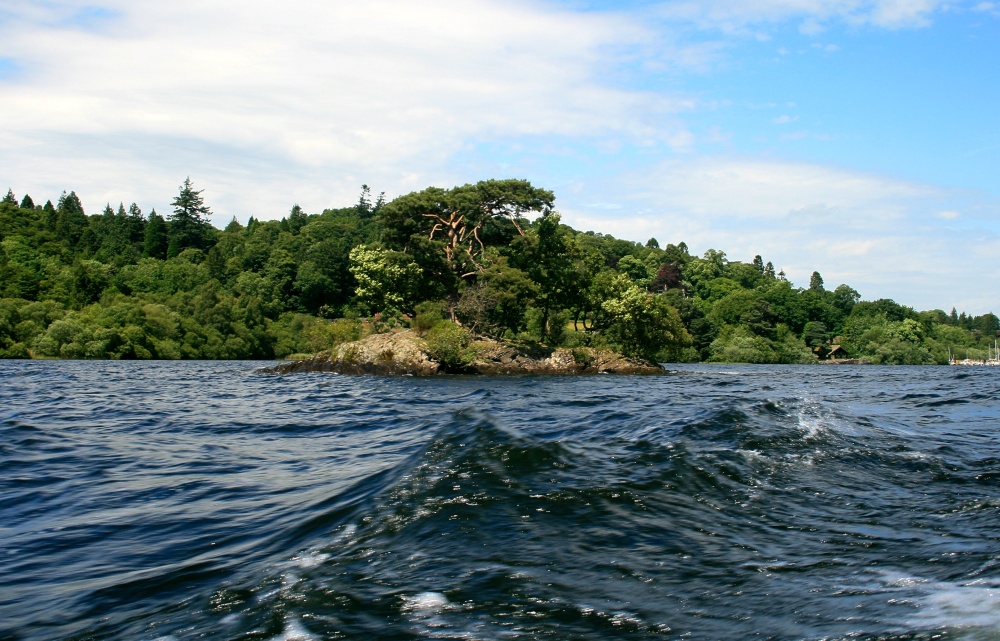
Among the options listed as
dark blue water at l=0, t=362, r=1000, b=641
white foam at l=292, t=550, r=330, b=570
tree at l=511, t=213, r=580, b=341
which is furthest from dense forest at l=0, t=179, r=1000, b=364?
white foam at l=292, t=550, r=330, b=570

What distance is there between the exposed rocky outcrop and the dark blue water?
27552 mm

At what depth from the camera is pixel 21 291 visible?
7712cm

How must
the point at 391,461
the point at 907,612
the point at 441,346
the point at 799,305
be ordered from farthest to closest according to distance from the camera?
1. the point at 799,305
2. the point at 441,346
3. the point at 391,461
4. the point at 907,612

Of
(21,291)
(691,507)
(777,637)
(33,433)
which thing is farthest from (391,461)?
(21,291)

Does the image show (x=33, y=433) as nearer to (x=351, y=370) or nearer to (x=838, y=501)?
(x=838, y=501)

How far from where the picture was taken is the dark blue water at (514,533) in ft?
14.4

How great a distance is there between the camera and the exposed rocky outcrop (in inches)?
1586

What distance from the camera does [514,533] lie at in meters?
6.05

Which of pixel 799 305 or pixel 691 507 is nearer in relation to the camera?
pixel 691 507

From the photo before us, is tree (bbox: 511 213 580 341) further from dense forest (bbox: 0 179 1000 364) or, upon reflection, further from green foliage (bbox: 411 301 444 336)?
green foliage (bbox: 411 301 444 336)

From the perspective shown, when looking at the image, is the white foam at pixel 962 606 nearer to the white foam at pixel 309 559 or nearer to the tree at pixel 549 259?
the white foam at pixel 309 559

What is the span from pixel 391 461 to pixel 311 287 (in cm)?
9803

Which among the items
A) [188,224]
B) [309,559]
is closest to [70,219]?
[188,224]

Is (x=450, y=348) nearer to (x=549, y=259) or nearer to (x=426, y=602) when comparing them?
(x=549, y=259)
